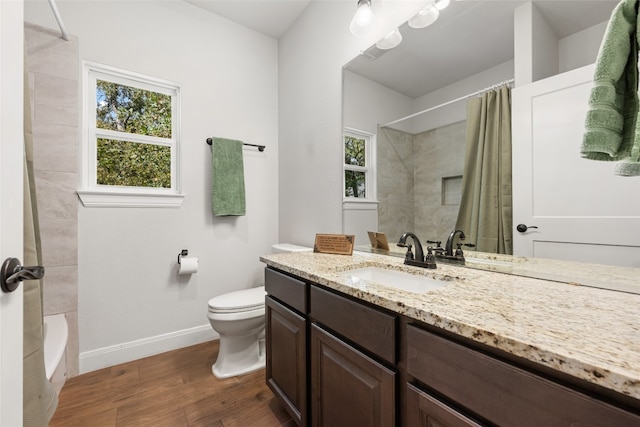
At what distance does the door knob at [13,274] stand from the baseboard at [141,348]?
1.81 meters

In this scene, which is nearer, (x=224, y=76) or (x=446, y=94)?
(x=446, y=94)

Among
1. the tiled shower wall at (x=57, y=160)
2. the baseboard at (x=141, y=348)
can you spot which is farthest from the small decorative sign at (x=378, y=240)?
the tiled shower wall at (x=57, y=160)

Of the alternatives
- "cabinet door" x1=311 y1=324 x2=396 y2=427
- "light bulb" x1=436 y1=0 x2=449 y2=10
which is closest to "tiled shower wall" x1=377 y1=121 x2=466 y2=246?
"light bulb" x1=436 y1=0 x2=449 y2=10

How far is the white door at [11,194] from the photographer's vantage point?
1.78 ft

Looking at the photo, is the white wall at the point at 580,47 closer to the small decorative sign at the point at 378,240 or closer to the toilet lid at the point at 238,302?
the small decorative sign at the point at 378,240

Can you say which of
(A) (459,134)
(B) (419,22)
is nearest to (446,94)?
(A) (459,134)

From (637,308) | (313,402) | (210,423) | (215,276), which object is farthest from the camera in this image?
(215,276)

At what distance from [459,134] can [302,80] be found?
161 centimetres

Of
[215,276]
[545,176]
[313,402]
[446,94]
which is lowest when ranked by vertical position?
[313,402]

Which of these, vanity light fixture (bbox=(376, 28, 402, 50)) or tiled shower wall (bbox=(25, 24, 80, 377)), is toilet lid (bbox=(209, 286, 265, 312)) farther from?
vanity light fixture (bbox=(376, 28, 402, 50))

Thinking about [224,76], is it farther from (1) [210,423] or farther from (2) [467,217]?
(1) [210,423]

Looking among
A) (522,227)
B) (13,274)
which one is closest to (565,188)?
(522,227)

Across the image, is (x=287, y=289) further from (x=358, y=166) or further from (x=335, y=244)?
(x=358, y=166)

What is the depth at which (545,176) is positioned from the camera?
3.22 ft
